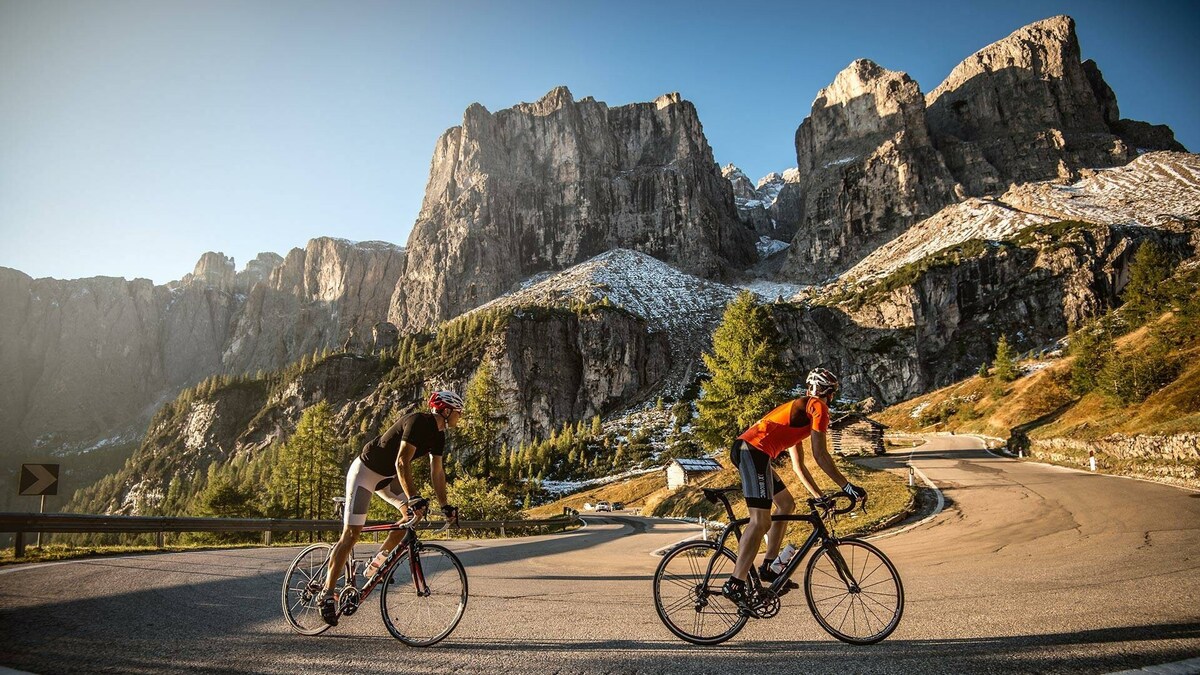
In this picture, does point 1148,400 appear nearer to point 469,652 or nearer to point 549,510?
point 469,652

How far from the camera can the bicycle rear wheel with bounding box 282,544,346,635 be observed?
22.4 ft

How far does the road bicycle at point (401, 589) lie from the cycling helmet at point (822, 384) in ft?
15.4

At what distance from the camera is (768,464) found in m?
6.59

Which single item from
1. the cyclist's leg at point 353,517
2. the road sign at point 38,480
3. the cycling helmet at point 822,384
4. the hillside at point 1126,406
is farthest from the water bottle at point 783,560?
the hillside at point 1126,406

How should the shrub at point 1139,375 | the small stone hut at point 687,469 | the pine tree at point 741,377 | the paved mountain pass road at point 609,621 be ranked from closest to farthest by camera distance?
the paved mountain pass road at point 609,621
the shrub at point 1139,375
the pine tree at point 741,377
the small stone hut at point 687,469

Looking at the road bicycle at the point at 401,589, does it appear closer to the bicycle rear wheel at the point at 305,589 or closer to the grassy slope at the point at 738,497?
the bicycle rear wheel at the point at 305,589

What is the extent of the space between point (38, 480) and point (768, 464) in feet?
57.5

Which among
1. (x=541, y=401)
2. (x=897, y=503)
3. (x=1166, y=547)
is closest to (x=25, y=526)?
(x=1166, y=547)

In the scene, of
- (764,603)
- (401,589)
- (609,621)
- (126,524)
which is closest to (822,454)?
(764,603)

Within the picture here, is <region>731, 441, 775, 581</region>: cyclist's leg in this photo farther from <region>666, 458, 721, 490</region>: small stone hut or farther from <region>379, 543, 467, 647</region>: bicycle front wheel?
<region>666, 458, 721, 490</region>: small stone hut

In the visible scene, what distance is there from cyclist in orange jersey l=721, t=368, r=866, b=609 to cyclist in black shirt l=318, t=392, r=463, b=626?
3.45 m

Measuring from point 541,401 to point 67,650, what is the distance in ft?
603

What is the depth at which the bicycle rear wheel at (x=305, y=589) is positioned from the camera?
6836mm

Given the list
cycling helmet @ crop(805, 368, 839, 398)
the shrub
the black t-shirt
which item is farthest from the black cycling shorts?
the shrub
